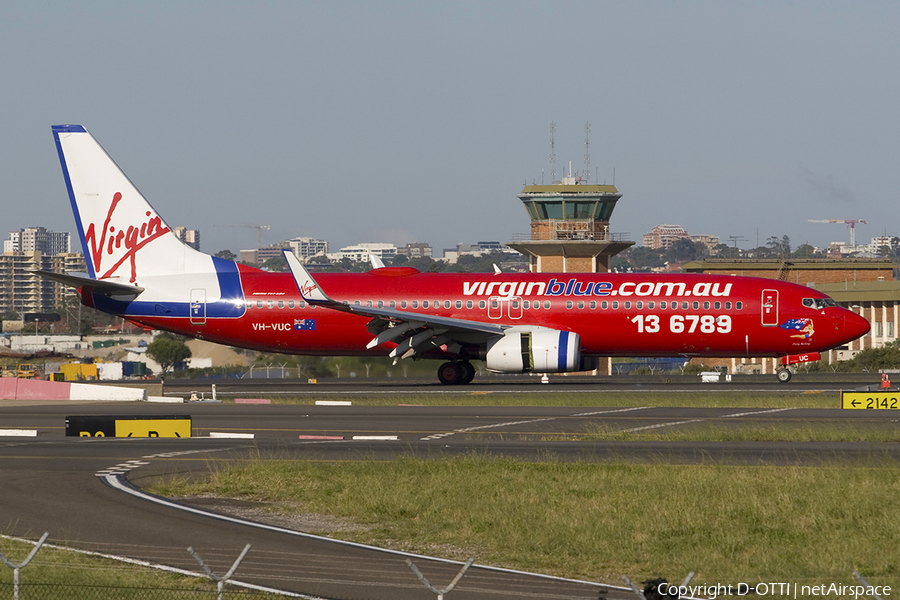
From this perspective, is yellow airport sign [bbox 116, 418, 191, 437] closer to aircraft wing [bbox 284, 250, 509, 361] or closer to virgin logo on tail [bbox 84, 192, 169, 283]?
aircraft wing [bbox 284, 250, 509, 361]

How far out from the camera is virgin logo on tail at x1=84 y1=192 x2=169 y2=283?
47781 millimetres

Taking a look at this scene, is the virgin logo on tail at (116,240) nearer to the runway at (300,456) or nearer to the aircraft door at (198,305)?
the aircraft door at (198,305)

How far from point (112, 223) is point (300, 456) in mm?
27493

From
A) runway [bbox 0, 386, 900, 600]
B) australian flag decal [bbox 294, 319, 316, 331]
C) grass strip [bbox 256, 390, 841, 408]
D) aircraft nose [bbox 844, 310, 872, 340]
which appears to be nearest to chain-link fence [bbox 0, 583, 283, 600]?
runway [bbox 0, 386, 900, 600]

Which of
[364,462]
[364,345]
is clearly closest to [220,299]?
[364,345]

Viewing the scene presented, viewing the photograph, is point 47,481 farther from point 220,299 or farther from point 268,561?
point 220,299

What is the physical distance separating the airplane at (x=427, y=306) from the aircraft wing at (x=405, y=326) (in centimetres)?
7

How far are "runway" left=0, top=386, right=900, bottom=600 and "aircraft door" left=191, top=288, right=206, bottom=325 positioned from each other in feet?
28.7

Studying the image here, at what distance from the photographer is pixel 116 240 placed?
47.8 metres

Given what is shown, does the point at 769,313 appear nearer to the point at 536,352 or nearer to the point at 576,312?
the point at 576,312

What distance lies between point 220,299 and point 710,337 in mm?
20926

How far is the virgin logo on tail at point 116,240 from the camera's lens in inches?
1881

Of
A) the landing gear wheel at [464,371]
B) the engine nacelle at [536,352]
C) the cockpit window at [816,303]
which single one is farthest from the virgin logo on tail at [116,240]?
the cockpit window at [816,303]

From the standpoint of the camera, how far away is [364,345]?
152 ft
